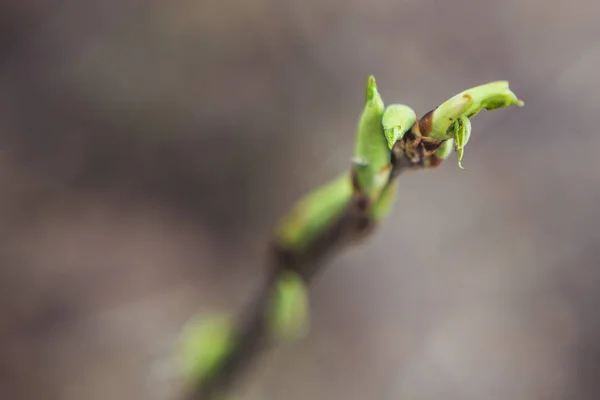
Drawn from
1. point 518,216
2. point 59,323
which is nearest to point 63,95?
point 59,323

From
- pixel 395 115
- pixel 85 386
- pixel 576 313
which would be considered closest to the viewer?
pixel 395 115

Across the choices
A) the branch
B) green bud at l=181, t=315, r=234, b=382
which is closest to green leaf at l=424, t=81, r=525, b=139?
the branch

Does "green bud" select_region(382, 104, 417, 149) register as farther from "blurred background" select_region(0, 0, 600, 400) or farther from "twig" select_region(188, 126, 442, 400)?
"blurred background" select_region(0, 0, 600, 400)

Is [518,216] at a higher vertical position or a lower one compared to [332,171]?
lower

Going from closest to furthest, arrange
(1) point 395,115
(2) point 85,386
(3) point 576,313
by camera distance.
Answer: (1) point 395,115 → (2) point 85,386 → (3) point 576,313

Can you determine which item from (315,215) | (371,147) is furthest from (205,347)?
(371,147)

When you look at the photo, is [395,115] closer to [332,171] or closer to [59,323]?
[332,171]

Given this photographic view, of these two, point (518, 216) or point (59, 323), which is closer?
point (59, 323)

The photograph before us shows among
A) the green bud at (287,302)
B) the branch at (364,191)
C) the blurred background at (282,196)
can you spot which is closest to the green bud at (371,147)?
the branch at (364,191)
